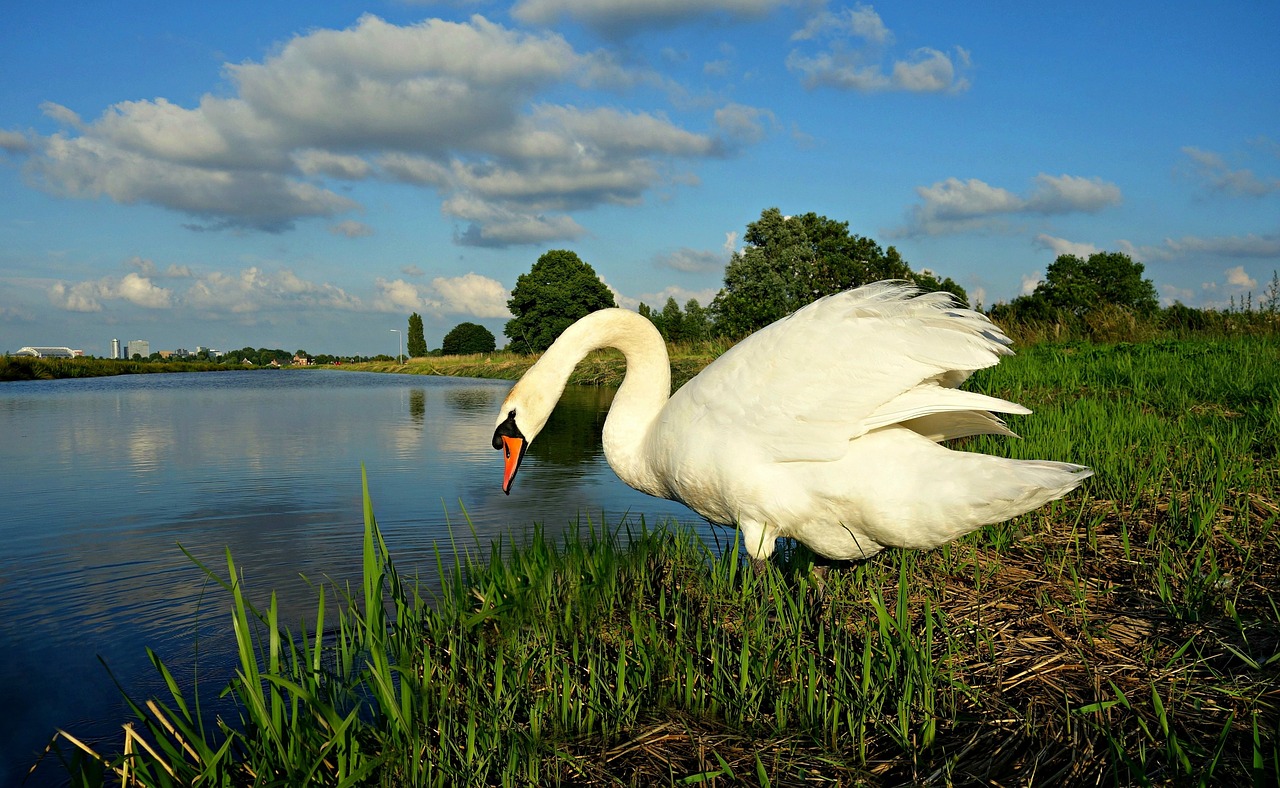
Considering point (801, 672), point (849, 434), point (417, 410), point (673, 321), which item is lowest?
point (801, 672)

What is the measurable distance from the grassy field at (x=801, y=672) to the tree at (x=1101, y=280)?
225 feet

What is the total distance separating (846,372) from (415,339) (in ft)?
383

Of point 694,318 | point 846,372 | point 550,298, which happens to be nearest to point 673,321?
point 694,318

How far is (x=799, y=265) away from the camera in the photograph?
53.7m

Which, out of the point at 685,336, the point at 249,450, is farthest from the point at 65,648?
the point at 685,336

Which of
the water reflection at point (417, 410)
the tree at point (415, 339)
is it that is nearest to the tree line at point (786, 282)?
the water reflection at point (417, 410)

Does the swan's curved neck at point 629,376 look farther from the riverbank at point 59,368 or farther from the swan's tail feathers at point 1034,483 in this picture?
the riverbank at point 59,368

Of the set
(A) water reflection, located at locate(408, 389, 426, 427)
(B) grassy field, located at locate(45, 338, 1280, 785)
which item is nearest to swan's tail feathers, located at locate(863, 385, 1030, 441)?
(B) grassy field, located at locate(45, 338, 1280, 785)

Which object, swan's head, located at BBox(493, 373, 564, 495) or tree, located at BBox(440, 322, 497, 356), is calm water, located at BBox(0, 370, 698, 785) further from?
tree, located at BBox(440, 322, 497, 356)

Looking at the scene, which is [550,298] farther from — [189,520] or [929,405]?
[929,405]

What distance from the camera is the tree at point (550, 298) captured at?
62.9 meters

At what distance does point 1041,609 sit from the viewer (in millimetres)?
3777

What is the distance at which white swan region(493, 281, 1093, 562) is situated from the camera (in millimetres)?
3559

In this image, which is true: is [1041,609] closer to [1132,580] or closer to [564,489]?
[1132,580]
